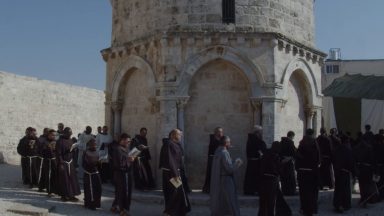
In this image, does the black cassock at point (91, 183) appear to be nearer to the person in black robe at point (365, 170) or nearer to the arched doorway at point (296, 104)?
the arched doorway at point (296, 104)

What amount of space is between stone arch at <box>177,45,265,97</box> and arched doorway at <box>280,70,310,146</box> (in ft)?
3.85

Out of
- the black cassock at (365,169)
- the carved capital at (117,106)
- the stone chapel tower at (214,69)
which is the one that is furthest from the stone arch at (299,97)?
the carved capital at (117,106)

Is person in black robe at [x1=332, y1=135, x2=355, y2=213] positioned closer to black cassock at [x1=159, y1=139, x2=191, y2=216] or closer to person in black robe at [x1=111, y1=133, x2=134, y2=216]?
black cassock at [x1=159, y1=139, x2=191, y2=216]

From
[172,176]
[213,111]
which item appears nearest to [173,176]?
[172,176]

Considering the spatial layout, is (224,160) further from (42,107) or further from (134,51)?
(42,107)

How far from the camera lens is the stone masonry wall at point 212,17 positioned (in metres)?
10.4

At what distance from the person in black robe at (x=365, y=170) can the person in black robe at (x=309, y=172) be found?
1.75m

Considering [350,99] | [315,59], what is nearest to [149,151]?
[315,59]

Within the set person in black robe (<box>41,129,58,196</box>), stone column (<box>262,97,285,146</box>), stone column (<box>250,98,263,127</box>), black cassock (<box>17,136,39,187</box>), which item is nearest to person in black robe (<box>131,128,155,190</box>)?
person in black robe (<box>41,129,58,196</box>)

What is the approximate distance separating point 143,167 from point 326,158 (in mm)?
4474

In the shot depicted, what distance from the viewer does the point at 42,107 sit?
22312 mm

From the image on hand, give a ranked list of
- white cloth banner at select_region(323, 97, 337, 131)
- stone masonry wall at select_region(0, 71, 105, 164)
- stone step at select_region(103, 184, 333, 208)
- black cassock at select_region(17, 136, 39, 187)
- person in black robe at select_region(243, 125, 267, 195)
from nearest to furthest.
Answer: stone step at select_region(103, 184, 333, 208), person in black robe at select_region(243, 125, 267, 195), black cassock at select_region(17, 136, 39, 187), white cloth banner at select_region(323, 97, 337, 131), stone masonry wall at select_region(0, 71, 105, 164)

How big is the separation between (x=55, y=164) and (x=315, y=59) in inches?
289

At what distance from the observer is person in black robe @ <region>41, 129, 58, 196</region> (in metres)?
10.3
